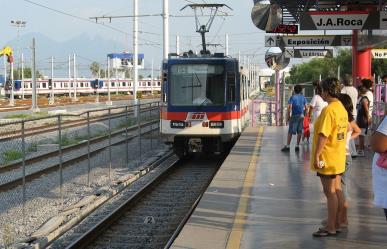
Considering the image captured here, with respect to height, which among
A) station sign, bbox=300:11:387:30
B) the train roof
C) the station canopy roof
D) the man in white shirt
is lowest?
the man in white shirt

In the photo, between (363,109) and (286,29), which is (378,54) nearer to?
(286,29)

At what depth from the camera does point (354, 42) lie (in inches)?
793

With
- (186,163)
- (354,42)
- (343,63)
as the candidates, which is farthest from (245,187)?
(343,63)

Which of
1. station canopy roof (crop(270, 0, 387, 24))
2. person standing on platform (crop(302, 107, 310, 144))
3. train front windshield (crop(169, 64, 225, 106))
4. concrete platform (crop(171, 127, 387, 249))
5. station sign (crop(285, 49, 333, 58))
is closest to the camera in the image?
concrete platform (crop(171, 127, 387, 249))

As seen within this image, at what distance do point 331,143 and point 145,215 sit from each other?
16.9 ft

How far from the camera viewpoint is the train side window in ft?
56.4

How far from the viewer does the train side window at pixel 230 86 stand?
17188mm

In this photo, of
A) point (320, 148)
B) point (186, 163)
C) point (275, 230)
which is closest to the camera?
point (320, 148)

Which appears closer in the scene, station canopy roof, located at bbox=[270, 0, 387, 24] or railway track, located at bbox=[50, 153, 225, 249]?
railway track, located at bbox=[50, 153, 225, 249]

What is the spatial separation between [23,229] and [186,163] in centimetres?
902

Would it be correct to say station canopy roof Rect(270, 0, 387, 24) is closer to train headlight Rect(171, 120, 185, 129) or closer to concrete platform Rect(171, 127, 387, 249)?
train headlight Rect(171, 120, 185, 129)

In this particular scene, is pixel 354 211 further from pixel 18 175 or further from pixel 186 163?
pixel 186 163

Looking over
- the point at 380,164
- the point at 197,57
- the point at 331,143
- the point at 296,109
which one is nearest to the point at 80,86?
the point at 197,57

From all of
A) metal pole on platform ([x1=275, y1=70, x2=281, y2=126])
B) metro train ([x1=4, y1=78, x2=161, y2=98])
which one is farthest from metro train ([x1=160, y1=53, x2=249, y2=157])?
metro train ([x1=4, y1=78, x2=161, y2=98])
